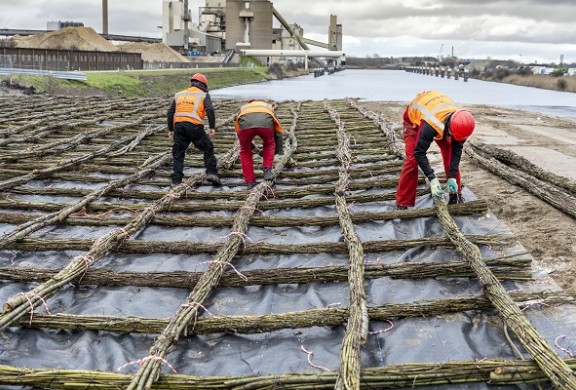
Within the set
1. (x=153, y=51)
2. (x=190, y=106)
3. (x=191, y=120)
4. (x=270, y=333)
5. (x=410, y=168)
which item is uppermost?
(x=153, y=51)

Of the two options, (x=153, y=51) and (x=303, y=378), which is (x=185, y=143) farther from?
(x=153, y=51)

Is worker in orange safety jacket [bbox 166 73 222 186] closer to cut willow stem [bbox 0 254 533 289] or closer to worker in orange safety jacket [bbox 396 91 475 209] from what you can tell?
worker in orange safety jacket [bbox 396 91 475 209]

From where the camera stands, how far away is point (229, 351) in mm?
2838

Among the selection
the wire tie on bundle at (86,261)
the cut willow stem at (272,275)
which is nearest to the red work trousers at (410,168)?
the cut willow stem at (272,275)

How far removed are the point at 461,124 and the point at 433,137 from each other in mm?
294

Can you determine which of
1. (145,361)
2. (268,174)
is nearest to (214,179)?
(268,174)

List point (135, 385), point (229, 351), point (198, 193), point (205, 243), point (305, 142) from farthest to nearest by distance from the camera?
point (305, 142) → point (198, 193) → point (205, 243) → point (229, 351) → point (135, 385)

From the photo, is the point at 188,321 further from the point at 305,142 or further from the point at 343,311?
the point at 305,142

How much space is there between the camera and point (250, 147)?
626 centimetres

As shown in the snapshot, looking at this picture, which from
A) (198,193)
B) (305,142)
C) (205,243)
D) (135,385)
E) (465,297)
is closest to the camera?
(135,385)

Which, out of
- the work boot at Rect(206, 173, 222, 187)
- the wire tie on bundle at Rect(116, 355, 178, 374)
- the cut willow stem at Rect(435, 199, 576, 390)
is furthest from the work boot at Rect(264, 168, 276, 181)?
the wire tie on bundle at Rect(116, 355, 178, 374)

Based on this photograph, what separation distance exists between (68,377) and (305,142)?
734 cm

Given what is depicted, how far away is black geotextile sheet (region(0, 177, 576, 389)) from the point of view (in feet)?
9.02

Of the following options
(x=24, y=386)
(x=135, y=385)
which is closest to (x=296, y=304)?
(x=135, y=385)
